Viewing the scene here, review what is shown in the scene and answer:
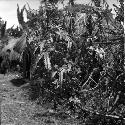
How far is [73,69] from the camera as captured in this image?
528 centimetres

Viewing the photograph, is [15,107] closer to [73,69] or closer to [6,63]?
[73,69]

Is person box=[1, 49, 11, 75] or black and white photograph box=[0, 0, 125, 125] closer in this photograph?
black and white photograph box=[0, 0, 125, 125]

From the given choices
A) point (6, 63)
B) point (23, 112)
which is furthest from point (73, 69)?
point (6, 63)

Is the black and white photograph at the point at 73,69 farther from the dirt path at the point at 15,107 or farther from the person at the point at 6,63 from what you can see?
the person at the point at 6,63

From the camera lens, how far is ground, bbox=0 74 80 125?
446 centimetres

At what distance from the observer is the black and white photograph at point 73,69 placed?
14.9 ft

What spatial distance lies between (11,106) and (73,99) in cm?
107

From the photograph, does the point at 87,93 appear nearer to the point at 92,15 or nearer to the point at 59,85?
the point at 59,85

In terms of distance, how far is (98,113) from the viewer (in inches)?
168

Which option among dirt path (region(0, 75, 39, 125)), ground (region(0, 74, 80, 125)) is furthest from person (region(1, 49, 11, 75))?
ground (region(0, 74, 80, 125))

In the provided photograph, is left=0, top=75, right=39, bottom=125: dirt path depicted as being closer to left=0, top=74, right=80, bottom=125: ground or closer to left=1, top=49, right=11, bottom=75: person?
left=0, top=74, right=80, bottom=125: ground

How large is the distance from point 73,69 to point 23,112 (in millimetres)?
1075

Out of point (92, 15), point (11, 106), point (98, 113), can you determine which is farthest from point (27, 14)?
point (98, 113)


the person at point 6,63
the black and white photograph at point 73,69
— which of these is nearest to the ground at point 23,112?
the black and white photograph at point 73,69
